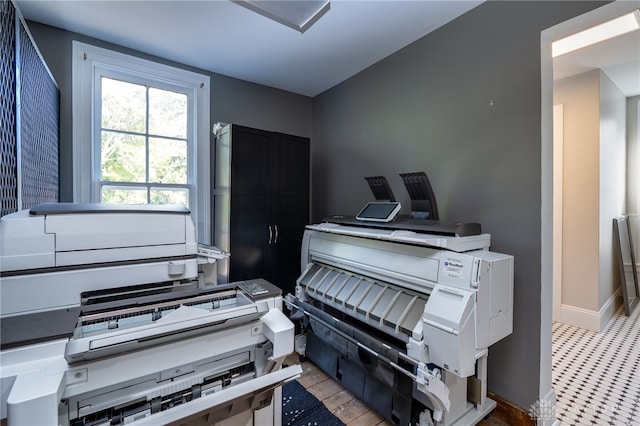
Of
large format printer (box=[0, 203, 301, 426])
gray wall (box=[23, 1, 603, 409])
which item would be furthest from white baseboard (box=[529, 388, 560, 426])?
large format printer (box=[0, 203, 301, 426])

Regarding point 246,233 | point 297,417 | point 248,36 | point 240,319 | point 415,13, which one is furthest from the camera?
point 246,233

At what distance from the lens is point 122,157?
8.66 ft

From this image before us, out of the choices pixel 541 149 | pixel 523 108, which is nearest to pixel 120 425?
pixel 541 149

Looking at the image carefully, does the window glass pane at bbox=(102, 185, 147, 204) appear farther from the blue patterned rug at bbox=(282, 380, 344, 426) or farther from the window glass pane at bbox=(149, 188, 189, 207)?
the blue patterned rug at bbox=(282, 380, 344, 426)

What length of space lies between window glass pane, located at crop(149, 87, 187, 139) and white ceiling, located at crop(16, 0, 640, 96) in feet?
1.15

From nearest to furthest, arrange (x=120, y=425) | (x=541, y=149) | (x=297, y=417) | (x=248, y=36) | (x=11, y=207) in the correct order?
1. (x=120, y=425)
2. (x=11, y=207)
3. (x=541, y=149)
4. (x=297, y=417)
5. (x=248, y=36)

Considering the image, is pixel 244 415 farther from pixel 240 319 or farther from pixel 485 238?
pixel 485 238

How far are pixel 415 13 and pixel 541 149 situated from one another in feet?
4.22

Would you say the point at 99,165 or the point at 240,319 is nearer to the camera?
the point at 240,319

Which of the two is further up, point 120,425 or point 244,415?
point 120,425

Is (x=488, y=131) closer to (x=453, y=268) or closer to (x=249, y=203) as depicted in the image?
(x=453, y=268)

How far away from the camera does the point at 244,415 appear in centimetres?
121

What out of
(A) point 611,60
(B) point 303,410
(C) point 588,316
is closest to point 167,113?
(B) point 303,410

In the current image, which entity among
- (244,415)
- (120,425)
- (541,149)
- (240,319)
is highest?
(541,149)
